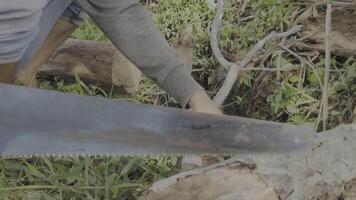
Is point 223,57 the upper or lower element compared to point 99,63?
upper

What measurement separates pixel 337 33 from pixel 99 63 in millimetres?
1060

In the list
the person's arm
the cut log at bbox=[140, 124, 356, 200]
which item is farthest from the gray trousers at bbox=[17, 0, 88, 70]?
the cut log at bbox=[140, 124, 356, 200]

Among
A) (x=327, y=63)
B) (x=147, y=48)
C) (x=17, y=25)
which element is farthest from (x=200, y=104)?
(x=327, y=63)

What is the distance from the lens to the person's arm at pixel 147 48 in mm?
2082

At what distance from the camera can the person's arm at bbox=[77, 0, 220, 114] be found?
2.08 m

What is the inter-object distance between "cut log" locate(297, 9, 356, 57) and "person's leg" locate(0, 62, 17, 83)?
124cm

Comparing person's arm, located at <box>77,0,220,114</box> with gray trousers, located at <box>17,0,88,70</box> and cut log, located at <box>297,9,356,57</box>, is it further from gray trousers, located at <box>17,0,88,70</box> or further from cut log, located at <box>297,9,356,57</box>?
cut log, located at <box>297,9,356,57</box>

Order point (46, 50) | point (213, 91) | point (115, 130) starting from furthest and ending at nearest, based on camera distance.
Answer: point (213, 91) → point (46, 50) → point (115, 130)

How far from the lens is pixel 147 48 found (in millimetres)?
2131

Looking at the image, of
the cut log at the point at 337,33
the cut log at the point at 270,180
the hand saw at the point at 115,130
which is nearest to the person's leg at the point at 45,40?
the hand saw at the point at 115,130

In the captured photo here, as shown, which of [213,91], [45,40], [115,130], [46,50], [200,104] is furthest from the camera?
[213,91]

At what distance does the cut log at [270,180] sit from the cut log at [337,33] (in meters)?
0.79

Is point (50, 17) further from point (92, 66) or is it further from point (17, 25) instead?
point (92, 66)

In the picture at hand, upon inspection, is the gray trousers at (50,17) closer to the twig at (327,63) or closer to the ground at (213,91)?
the ground at (213,91)
